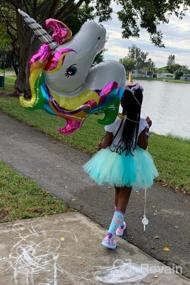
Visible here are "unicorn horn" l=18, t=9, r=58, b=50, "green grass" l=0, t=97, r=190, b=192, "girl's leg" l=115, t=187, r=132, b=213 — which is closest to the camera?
"unicorn horn" l=18, t=9, r=58, b=50

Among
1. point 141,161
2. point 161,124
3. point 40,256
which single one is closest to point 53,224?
point 40,256

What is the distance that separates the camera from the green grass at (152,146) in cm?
737

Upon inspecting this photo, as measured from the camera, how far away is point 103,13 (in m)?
20.9

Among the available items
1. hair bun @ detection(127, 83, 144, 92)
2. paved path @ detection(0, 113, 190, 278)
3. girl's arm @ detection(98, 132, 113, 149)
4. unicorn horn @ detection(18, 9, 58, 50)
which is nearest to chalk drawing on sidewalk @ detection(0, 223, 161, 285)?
paved path @ detection(0, 113, 190, 278)

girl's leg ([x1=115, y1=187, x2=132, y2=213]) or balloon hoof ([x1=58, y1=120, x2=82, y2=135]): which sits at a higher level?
balloon hoof ([x1=58, y1=120, x2=82, y2=135])

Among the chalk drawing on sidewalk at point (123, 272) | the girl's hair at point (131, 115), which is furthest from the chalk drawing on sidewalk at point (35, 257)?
the girl's hair at point (131, 115)

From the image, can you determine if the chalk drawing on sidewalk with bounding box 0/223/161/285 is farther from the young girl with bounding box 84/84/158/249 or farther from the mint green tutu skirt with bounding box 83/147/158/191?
the mint green tutu skirt with bounding box 83/147/158/191

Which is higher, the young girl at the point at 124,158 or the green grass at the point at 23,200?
the young girl at the point at 124,158

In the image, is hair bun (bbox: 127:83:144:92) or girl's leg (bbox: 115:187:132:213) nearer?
hair bun (bbox: 127:83:144:92)

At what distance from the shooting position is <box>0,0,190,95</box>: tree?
17.7m

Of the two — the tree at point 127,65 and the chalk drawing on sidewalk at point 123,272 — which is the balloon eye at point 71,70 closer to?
the tree at point 127,65

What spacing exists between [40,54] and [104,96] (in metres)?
0.63

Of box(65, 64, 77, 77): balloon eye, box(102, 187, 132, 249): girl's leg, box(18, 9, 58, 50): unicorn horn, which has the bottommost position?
box(102, 187, 132, 249): girl's leg

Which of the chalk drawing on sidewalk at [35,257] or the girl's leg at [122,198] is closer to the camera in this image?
the chalk drawing on sidewalk at [35,257]
